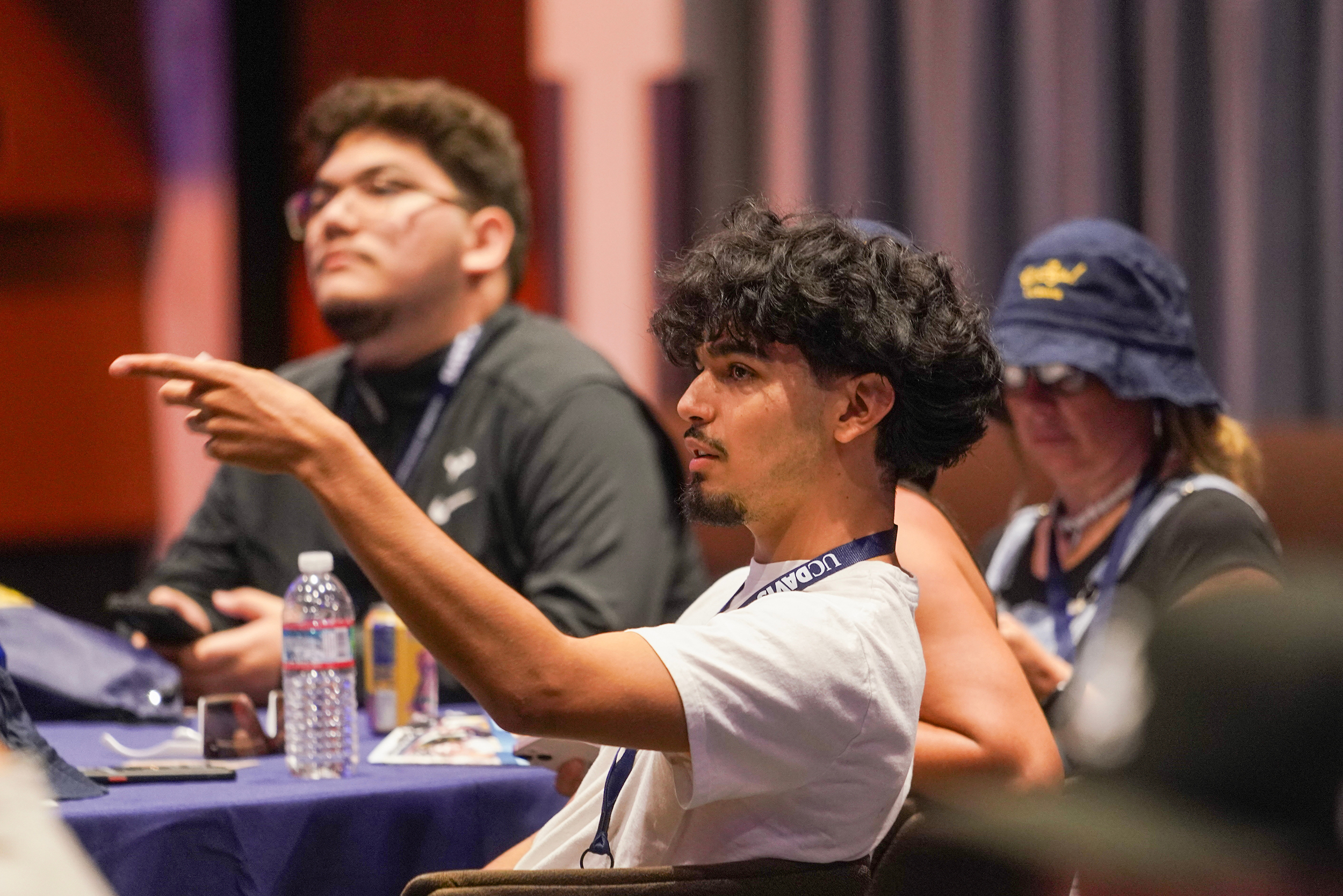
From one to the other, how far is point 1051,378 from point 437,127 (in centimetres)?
138

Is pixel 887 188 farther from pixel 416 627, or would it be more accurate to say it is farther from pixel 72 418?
pixel 416 627

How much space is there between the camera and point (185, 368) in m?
1.27

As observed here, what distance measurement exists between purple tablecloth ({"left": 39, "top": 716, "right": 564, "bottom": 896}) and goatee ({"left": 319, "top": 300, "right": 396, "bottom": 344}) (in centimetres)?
119

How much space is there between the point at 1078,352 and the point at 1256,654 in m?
1.52

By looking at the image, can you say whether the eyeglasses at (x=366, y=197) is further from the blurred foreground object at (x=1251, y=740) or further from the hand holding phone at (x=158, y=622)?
the blurred foreground object at (x=1251, y=740)

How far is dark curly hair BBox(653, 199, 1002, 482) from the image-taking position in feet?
4.42

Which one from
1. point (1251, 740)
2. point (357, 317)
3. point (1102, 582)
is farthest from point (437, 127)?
point (1251, 740)

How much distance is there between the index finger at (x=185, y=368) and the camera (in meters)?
1.27

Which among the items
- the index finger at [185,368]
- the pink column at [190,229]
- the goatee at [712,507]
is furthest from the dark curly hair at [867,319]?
the pink column at [190,229]

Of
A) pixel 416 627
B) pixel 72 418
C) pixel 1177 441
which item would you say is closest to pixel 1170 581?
pixel 1177 441

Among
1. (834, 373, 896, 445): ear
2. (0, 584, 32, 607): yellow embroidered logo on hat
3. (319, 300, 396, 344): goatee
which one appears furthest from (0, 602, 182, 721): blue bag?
(834, 373, 896, 445): ear

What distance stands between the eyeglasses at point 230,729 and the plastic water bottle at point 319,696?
4 cm

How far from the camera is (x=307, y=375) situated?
3146 mm


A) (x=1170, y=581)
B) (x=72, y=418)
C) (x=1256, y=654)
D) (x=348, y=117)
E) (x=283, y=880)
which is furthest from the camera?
(x=72, y=418)
